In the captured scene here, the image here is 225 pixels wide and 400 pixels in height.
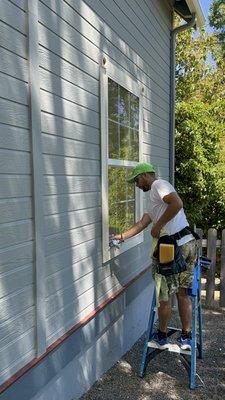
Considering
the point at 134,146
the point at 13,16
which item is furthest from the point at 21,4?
the point at 134,146

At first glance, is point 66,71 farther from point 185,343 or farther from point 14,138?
point 185,343

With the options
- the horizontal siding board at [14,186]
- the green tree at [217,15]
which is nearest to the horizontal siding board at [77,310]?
the horizontal siding board at [14,186]

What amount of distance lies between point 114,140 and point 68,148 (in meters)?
1.12

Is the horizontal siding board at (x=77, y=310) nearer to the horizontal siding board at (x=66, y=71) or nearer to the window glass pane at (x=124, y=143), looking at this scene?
the window glass pane at (x=124, y=143)

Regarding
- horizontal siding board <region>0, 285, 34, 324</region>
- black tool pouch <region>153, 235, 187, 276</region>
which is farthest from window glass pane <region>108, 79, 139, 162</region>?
horizontal siding board <region>0, 285, 34, 324</region>

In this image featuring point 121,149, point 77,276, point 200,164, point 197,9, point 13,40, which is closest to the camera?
point 13,40

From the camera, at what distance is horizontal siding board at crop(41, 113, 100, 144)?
2.76 metres

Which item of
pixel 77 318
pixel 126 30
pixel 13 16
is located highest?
Answer: pixel 126 30

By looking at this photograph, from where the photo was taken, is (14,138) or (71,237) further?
(71,237)

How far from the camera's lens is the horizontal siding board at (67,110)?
9.00 feet

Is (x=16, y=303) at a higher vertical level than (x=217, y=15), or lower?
lower

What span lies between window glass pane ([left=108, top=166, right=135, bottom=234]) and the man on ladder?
0.19 meters

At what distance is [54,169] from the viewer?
286 cm

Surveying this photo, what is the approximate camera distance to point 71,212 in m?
3.17
